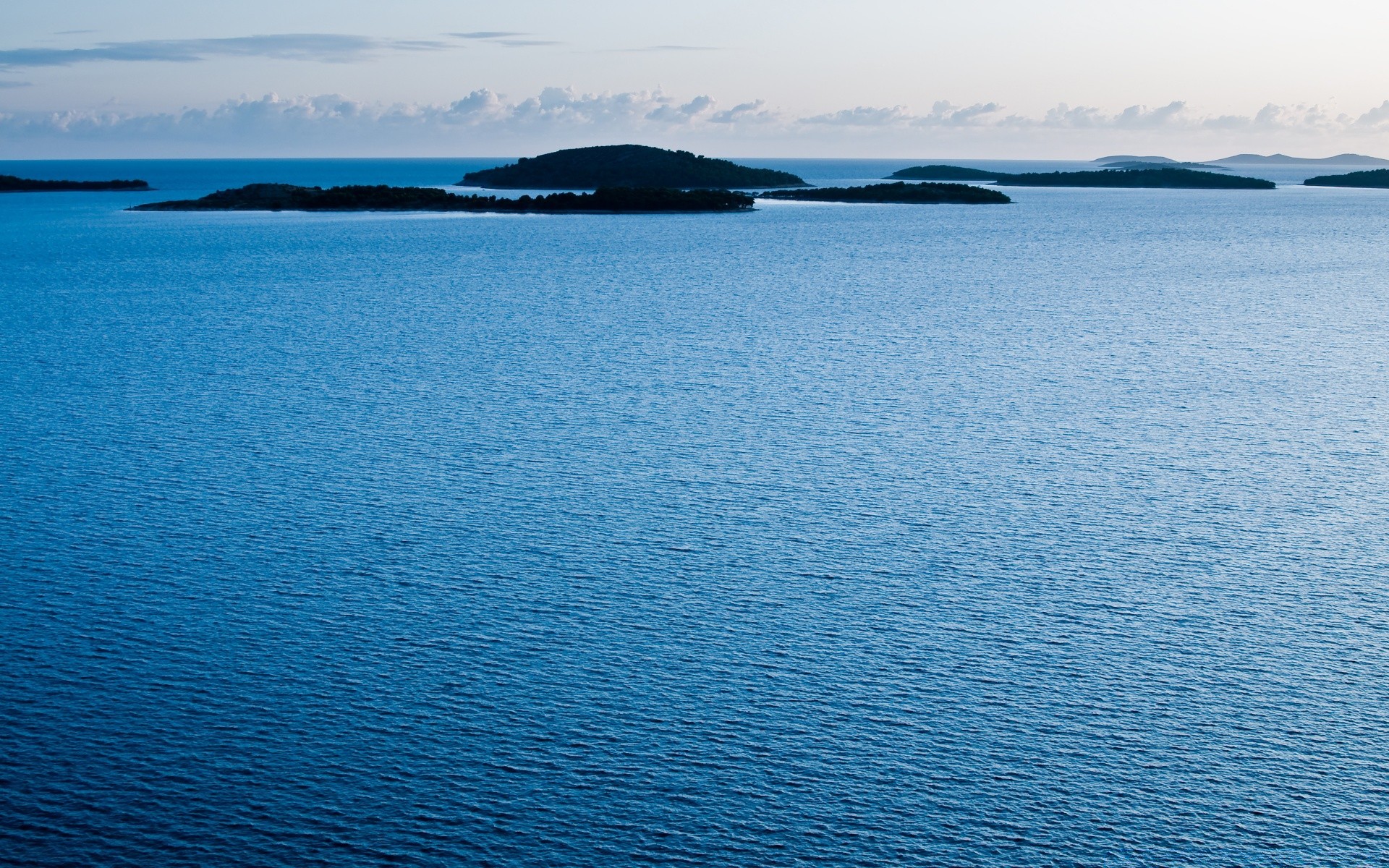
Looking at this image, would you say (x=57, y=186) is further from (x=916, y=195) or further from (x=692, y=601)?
(x=692, y=601)

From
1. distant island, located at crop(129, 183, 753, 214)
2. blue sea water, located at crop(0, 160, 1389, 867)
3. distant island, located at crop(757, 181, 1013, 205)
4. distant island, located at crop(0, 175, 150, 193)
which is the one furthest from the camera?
distant island, located at crop(0, 175, 150, 193)

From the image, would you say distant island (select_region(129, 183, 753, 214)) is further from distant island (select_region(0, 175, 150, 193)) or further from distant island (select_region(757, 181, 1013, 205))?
distant island (select_region(0, 175, 150, 193))

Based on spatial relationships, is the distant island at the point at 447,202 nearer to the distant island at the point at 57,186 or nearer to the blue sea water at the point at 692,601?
the distant island at the point at 57,186

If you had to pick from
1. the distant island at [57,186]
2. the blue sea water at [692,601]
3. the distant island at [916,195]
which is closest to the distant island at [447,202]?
the distant island at [916,195]

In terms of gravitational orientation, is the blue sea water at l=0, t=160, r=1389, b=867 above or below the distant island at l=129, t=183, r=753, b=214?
below

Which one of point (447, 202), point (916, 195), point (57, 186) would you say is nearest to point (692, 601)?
point (447, 202)

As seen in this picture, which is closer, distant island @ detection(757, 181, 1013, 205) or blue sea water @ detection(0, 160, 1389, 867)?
blue sea water @ detection(0, 160, 1389, 867)

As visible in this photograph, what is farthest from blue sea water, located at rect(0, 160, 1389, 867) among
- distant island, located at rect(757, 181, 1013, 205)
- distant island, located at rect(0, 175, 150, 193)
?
distant island, located at rect(0, 175, 150, 193)
